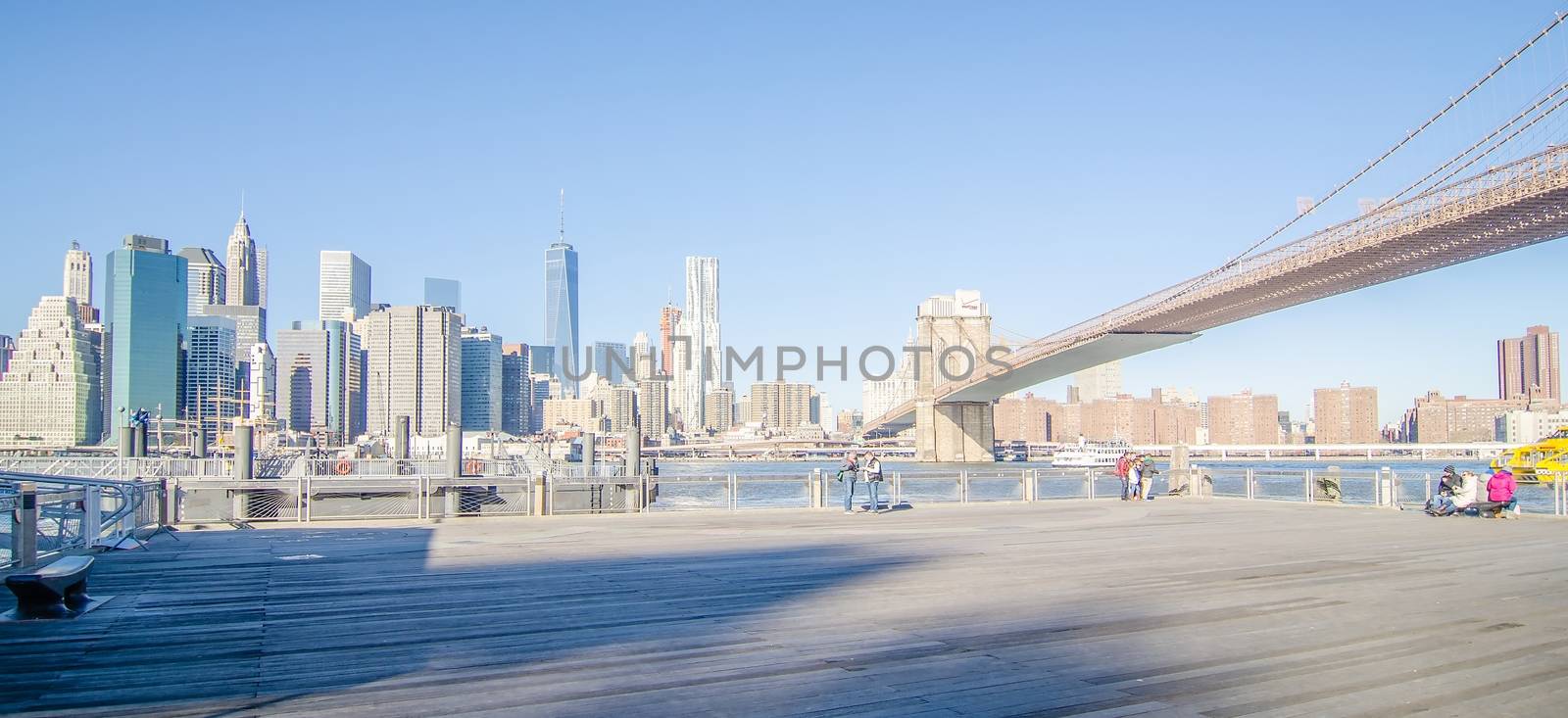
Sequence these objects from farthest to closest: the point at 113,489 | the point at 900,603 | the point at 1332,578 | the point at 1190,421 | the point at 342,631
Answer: the point at 1190,421 → the point at 113,489 → the point at 1332,578 → the point at 900,603 → the point at 342,631

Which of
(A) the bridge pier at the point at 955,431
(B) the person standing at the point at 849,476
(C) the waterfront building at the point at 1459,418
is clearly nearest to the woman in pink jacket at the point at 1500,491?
(B) the person standing at the point at 849,476

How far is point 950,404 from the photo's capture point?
10438cm

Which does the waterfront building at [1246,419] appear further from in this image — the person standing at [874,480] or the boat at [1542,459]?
the person standing at [874,480]

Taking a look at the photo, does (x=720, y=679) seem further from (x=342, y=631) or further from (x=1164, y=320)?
(x=1164, y=320)

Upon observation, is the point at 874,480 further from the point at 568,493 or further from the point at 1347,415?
the point at 1347,415

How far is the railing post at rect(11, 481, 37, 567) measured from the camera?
438 inches

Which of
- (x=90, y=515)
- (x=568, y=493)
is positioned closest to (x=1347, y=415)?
(x=568, y=493)

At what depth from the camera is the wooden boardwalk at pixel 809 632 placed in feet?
21.8

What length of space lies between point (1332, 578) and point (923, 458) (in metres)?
91.4

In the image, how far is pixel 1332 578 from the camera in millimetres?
12094

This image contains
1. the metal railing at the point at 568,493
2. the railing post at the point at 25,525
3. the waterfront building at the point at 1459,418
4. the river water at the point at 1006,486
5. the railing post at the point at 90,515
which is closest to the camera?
the railing post at the point at 25,525

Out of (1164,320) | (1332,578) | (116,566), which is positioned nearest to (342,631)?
(116,566)

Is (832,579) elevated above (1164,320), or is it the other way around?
(1164,320)

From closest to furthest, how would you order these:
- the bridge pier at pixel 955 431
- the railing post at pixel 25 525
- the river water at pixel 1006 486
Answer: the railing post at pixel 25 525 < the river water at pixel 1006 486 < the bridge pier at pixel 955 431
